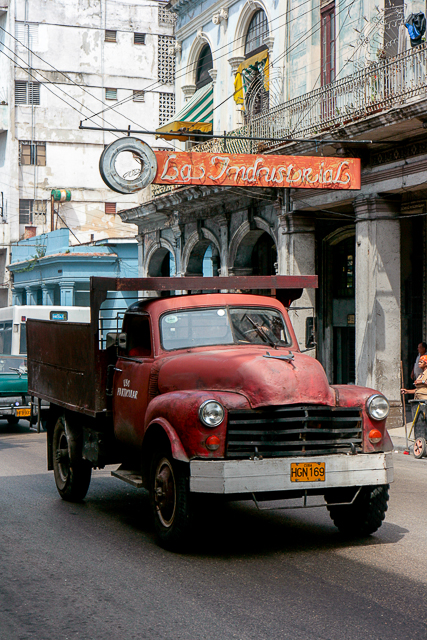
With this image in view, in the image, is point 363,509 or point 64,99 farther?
point 64,99

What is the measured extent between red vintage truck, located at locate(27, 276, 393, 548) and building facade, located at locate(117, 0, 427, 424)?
5296 millimetres

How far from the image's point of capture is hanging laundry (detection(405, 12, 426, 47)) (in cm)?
1549

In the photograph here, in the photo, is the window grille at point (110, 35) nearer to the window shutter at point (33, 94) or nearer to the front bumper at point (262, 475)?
the window shutter at point (33, 94)

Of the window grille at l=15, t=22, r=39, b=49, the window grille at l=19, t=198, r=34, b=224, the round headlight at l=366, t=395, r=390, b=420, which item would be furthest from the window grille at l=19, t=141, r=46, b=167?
the round headlight at l=366, t=395, r=390, b=420

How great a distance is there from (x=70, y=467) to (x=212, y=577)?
345cm

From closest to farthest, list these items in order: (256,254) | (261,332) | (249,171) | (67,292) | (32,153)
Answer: (261,332) → (249,171) → (256,254) → (67,292) → (32,153)

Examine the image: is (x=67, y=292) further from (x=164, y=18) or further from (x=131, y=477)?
(x=131, y=477)

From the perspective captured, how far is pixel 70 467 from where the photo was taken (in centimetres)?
916

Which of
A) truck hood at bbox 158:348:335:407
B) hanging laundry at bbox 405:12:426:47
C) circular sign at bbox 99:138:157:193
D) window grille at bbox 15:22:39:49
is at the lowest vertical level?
truck hood at bbox 158:348:335:407

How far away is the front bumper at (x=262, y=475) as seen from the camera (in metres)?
6.39

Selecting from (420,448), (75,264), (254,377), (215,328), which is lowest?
(420,448)

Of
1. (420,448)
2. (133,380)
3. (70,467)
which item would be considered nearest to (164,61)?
(420,448)

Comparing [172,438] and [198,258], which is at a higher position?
[198,258]

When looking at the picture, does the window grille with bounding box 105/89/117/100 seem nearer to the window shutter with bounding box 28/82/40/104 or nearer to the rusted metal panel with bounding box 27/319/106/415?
the window shutter with bounding box 28/82/40/104
